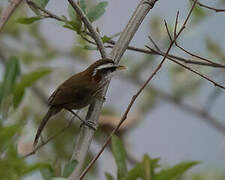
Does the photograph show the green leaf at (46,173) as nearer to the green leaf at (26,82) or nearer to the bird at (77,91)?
the green leaf at (26,82)

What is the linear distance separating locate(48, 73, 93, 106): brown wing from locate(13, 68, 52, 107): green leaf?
629 mm

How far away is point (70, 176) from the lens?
123cm

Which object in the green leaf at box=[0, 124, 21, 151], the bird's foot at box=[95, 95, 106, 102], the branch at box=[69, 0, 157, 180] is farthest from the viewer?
the bird's foot at box=[95, 95, 106, 102]

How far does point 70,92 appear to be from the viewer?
2207 millimetres

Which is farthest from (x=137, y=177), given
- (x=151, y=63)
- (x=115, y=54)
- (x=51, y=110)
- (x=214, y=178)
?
(x=151, y=63)

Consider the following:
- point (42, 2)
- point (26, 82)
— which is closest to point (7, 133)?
point (26, 82)

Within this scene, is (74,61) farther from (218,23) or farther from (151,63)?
(218,23)

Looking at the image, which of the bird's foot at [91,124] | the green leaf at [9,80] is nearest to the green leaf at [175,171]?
the bird's foot at [91,124]

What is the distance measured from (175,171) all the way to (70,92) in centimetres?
101

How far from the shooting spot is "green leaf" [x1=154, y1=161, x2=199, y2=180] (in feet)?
4.09

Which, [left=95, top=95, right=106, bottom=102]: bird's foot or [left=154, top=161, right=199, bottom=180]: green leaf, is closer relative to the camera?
[left=154, top=161, right=199, bottom=180]: green leaf

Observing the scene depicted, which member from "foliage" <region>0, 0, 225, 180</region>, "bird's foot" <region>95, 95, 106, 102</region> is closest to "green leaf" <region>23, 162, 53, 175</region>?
"foliage" <region>0, 0, 225, 180</region>

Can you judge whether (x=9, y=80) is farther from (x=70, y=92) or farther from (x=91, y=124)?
(x=70, y=92)

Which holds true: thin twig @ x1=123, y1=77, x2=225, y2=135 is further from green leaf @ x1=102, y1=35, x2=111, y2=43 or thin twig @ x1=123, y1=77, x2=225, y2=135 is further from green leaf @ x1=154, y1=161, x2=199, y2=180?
green leaf @ x1=154, y1=161, x2=199, y2=180
